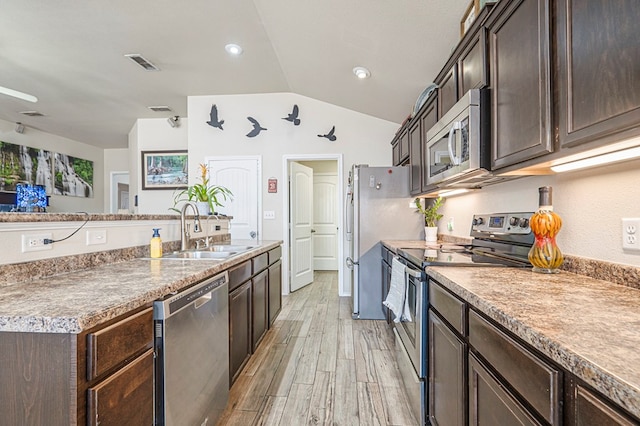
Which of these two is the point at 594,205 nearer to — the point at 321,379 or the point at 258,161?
the point at 321,379

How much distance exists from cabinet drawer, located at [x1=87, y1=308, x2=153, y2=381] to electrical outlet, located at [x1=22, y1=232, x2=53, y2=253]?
2.12 feet

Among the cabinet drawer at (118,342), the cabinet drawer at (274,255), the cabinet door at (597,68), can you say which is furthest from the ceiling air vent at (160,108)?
the cabinet door at (597,68)

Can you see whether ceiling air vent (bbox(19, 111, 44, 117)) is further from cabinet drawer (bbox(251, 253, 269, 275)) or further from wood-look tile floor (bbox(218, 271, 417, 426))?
wood-look tile floor (bbox(218, 271, 417, 426))

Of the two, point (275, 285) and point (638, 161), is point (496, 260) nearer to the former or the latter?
point (638, 161)

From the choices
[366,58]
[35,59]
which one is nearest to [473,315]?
[366,58]

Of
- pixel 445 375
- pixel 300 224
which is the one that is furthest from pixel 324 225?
pixel 445 375

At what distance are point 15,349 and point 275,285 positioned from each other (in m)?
2.38

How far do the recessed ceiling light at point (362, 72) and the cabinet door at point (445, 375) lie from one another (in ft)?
8.73

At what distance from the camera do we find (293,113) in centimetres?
453

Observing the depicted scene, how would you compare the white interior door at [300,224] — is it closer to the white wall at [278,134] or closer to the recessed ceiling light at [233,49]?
the white wall at [278,134]

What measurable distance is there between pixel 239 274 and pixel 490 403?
1546 mm

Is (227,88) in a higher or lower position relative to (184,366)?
higher

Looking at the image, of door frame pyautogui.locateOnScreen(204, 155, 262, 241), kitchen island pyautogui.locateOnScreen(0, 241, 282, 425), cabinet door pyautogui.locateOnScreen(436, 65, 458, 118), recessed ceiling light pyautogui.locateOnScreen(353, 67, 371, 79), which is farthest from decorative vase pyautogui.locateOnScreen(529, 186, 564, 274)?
door frame pyautogui.locateOnScreen(204, 155, 262, 241)

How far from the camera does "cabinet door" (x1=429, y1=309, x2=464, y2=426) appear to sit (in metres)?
1.21
